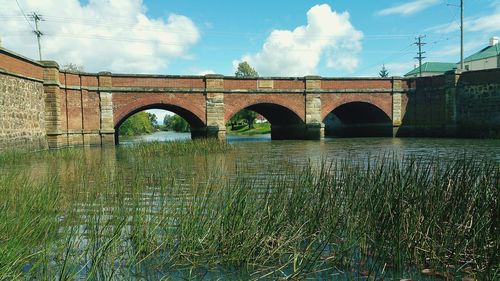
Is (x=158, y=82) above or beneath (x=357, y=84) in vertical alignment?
beneath

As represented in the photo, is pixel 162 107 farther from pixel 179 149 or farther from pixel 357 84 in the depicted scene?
pixel 357 84

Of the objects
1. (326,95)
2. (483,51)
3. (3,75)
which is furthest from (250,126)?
(3,75)

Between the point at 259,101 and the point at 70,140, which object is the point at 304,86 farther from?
the point at 70,140

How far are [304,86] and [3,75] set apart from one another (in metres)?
21.1

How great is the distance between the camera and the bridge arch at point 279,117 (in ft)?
99.3

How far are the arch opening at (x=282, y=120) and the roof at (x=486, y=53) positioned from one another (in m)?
44.5

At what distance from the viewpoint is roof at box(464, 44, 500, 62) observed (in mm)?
61906

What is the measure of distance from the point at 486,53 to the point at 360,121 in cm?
3911

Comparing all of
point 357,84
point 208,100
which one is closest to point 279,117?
point 357,84

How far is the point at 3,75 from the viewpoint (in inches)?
688

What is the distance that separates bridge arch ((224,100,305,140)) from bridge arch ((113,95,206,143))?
2136 millimetres

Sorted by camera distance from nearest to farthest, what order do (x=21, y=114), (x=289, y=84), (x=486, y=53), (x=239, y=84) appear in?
(x=21, y=114) → (x=239, y=84) → (x=289, y=84) → (x=486, y=53)

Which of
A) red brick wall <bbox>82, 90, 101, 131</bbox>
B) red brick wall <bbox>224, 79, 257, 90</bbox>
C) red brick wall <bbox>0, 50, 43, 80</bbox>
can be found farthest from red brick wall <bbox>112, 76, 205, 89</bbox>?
red brick wall <bbox>0, 50, 43, 80</bbox>

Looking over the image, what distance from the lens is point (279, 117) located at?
3662 centimetres
